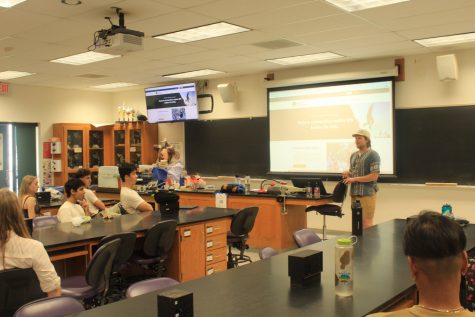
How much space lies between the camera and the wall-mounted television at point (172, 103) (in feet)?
30.3

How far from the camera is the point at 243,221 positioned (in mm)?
5379

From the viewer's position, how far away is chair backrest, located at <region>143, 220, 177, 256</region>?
4324 mm

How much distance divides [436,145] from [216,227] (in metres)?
3.80

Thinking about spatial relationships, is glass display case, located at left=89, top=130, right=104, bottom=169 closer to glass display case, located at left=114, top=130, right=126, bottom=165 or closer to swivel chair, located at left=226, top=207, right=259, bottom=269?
glass display case, located at left=114, top=130, right=126, bottom=165

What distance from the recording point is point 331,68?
311 inches

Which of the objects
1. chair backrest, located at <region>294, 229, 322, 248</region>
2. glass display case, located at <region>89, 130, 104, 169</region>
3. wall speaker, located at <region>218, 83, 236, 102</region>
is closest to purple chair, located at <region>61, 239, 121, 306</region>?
chair backrest, located at <region>294, 229, 322, 248</region>

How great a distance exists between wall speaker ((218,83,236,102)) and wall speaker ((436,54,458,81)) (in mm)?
3646

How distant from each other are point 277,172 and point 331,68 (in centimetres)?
204

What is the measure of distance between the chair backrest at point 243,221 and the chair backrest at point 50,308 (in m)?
3.19

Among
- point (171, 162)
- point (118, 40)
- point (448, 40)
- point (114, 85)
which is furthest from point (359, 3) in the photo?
point (114, 85)

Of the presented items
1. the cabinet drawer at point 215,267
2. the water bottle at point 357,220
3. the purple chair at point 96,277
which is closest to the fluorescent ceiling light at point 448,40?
the water bottle at point 357,220

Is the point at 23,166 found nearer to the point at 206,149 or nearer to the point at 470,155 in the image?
the point at 206,149

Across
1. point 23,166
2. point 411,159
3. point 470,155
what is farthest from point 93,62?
point 470,155

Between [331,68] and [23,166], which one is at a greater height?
[331,68]
